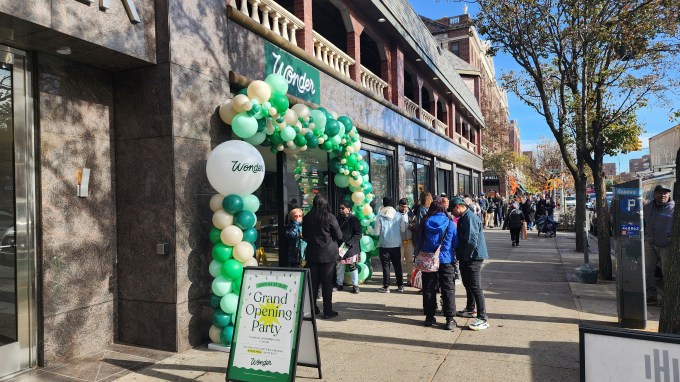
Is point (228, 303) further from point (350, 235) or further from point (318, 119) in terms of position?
point (318, 119)

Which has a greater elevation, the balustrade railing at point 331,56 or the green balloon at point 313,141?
the balustrade railing at point 331,56

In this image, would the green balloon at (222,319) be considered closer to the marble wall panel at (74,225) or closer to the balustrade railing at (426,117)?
the marble wall panel at (74,225)

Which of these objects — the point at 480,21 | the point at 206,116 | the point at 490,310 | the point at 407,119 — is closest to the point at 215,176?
the point at 206,116

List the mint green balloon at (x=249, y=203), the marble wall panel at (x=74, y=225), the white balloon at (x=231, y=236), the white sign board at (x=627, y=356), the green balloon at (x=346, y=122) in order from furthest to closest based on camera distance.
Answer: the green balloon at (x=346, y=122)
the mint green balloon at (x=249, y=203)
the white balloon at (x=231, y=236)
the marble wall panel at (x=74, y=225)
the white sign board at (x=627, y=356)

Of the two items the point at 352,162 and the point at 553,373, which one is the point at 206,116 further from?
the point at 553,373

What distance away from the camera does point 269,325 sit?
402cm

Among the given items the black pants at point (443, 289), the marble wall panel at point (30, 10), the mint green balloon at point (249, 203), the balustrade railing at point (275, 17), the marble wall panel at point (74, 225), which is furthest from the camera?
the balustrade railing at point (275, 17)

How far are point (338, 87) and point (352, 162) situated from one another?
1940mm

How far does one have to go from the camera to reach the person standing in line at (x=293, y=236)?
283 inches

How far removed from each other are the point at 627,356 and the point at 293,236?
16.9ft

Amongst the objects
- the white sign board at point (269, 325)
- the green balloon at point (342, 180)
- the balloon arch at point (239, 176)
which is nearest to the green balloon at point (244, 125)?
the balloon arch at point (239, 176)

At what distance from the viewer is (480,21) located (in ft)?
35.2

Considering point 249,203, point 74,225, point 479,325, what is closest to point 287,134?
point 249,203

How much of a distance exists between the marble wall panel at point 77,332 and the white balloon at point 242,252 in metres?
1.61
